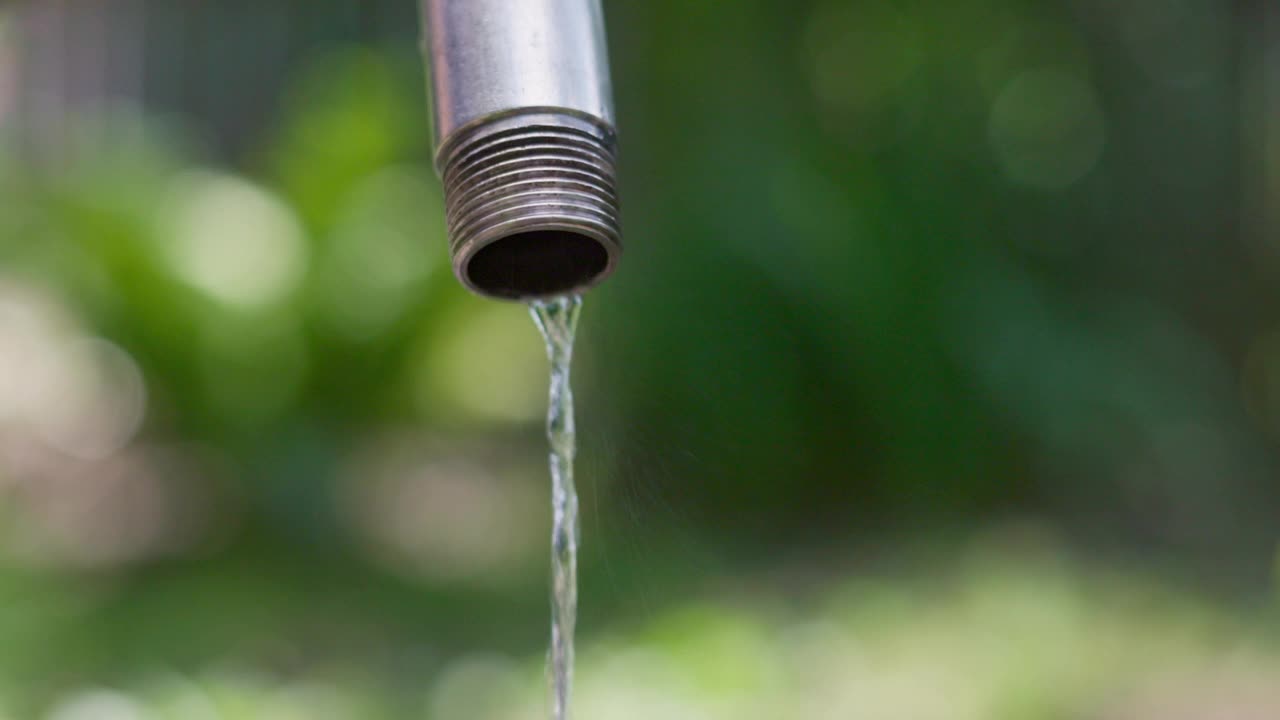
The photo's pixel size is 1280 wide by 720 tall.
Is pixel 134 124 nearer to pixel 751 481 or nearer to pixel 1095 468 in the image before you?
pixel 751 481

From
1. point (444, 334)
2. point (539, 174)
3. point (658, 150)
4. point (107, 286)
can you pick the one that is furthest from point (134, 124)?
point (539, 174)

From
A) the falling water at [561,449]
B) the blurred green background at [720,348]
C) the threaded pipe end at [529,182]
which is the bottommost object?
the threaded pipe end at [529,182]

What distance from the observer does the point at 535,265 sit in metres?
0.85

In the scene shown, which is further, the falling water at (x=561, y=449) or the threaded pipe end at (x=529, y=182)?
the falling water at (x=561, y=449)

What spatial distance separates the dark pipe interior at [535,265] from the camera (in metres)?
0.81

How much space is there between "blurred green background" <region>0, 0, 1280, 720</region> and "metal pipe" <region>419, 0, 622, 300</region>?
2.52 m

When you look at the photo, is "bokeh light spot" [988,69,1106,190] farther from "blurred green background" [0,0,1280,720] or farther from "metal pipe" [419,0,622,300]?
"metal pipe" [419,0,622,300]

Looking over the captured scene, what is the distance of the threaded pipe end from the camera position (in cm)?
69

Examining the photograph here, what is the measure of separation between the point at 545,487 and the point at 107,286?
1.44 m

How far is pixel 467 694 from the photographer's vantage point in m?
2.62

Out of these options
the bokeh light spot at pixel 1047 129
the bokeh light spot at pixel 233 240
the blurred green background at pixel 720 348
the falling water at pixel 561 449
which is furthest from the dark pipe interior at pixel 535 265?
the bokeh light spot at pixel 1047 129

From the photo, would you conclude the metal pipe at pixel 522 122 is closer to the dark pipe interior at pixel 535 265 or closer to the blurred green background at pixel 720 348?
the dark pipe interior at pixel 535 265

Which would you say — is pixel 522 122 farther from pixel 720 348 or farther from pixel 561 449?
pixel 720 348

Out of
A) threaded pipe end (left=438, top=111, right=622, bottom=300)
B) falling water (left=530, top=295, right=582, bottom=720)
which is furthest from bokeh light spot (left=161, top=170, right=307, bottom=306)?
threaded pipe end (left=438, top=111, right=622, bottom=300)
